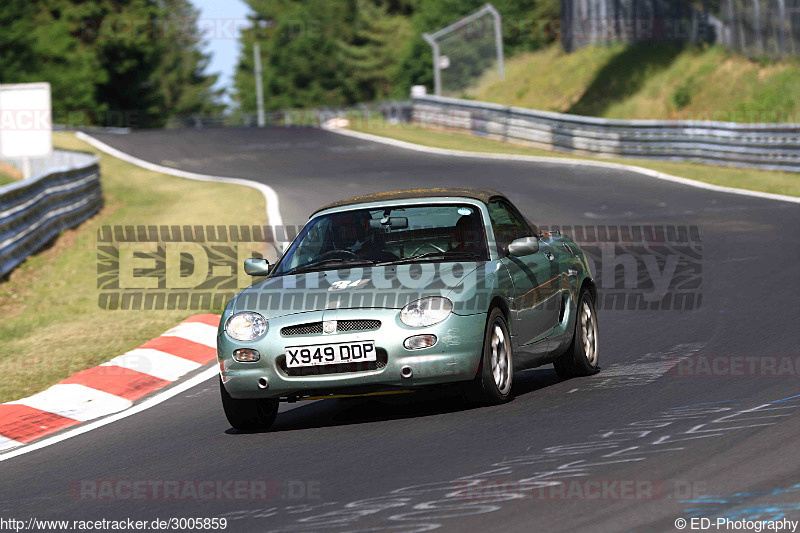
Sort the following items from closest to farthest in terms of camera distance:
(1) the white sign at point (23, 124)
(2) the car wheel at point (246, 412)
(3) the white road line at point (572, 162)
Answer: (2) the car wheel at point (246, 412), (3) the white road line at point (572, 162), (1) the white sign at point (23, 124)

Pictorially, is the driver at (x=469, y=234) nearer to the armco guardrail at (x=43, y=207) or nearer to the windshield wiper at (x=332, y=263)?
the windshield wiper at (x=332, y=263)

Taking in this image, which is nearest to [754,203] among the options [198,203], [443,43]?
[198,203]

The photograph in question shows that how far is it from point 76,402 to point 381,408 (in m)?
2.75

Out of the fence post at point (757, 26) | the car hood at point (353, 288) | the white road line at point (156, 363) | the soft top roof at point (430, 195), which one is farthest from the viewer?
the fence post at point (757, 26)

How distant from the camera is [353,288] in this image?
7945 millimetres

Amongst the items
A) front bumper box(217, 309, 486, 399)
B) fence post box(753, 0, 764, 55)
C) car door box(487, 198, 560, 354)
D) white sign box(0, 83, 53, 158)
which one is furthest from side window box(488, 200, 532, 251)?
fence post box(753, 0, 764, 55)

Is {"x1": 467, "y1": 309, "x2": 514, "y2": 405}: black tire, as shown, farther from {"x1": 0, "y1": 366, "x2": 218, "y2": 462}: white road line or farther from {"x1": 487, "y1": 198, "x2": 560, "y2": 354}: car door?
{"x1": 0, "y1": 366, "x2": 218, "y2": 462}: white road line

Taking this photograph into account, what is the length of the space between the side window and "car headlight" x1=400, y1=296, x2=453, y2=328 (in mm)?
1095

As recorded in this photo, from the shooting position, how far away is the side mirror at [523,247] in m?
8.57

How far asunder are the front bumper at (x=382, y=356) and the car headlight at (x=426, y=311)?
1.4 inches

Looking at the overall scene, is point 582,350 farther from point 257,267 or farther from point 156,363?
point 156,363

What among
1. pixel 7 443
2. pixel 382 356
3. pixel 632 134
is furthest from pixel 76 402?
pixel 632 134

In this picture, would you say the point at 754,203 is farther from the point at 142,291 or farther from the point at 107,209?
the point at 107,209

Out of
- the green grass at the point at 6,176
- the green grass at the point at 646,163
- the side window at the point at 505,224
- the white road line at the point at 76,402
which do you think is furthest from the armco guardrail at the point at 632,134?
the white road line at the point at 76,402
